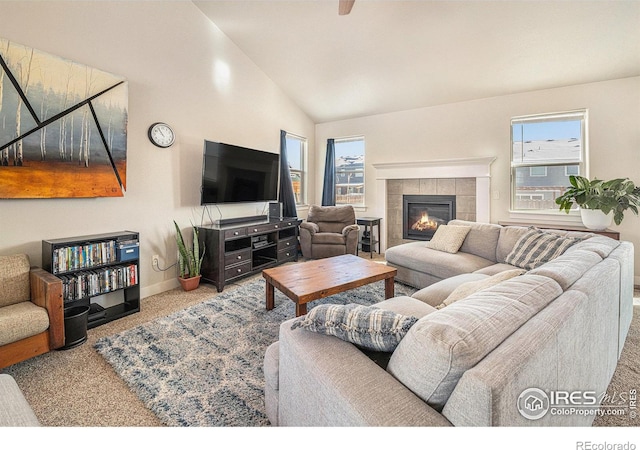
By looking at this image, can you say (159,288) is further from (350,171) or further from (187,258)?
(350,171)

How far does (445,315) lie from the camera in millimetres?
981

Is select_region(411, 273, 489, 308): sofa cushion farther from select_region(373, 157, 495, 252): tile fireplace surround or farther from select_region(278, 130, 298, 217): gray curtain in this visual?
select_region(278, 130, 298, 217): gray curtain

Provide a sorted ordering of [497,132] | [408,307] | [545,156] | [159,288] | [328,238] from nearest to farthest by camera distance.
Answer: [408,307], [159,288], [545,156], [497,132], [328,238]

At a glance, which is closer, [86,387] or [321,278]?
[86,387]

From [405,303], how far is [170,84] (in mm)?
3432

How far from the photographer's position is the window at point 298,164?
5.75 meters

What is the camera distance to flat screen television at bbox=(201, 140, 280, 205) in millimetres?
3688

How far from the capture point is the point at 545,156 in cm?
425

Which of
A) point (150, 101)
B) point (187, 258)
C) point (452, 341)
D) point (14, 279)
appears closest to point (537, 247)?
point (452, 341)

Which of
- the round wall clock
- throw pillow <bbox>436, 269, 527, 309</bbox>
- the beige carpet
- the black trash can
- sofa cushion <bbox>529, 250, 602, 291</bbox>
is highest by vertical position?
the round wall clock

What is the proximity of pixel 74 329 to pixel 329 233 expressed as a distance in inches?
133

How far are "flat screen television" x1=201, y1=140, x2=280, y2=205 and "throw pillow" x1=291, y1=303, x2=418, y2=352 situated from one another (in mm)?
2932

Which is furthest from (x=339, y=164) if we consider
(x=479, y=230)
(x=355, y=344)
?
(x=355, y=344)
